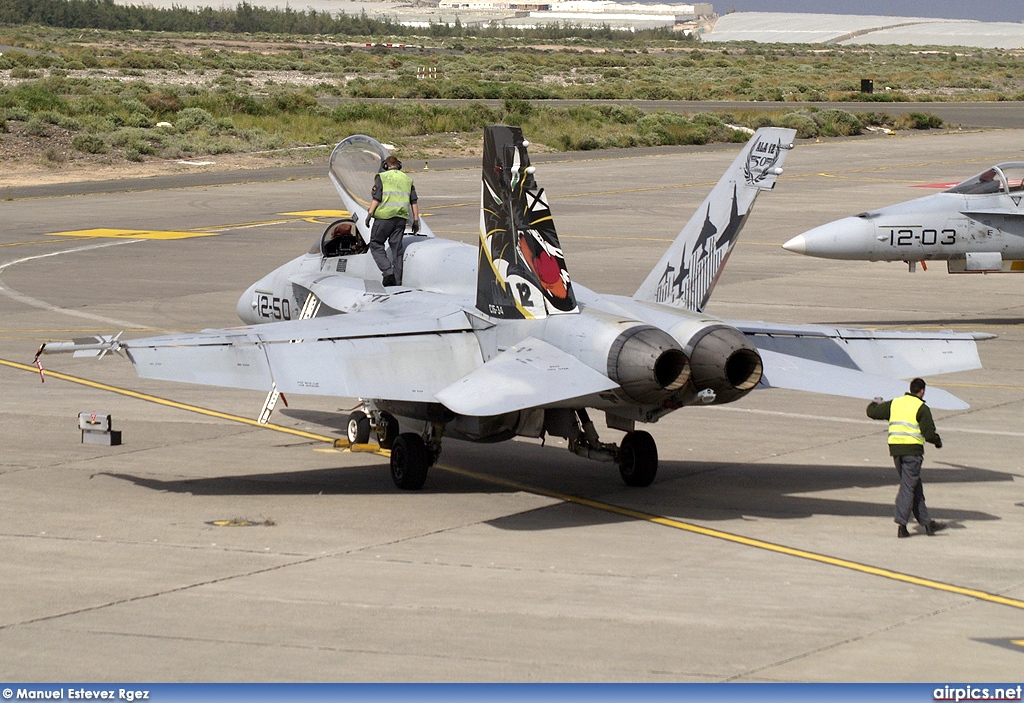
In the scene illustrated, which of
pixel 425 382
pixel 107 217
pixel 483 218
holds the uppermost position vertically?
pixel 483 218

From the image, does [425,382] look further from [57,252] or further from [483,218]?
[57,252]

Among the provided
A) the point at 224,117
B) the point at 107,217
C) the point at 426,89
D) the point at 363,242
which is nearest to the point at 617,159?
the point at 224,117

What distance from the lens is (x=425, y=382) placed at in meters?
Answer: 14.2

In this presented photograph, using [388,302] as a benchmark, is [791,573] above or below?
below

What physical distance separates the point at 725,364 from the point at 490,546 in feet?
8.73

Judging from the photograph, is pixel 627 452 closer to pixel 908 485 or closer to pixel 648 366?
pixel 648 366

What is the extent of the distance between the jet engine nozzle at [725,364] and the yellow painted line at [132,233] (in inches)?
1051

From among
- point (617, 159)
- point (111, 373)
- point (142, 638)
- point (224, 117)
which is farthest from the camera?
point (224, 117)

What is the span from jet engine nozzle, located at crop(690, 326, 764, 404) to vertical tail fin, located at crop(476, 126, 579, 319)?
62.3 inches

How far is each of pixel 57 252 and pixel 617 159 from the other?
30.3m

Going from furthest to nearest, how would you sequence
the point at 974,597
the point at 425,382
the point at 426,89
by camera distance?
1. the point at 426,89
2. the point at 425,382
3. the point at 974,597

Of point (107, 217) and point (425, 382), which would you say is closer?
point (425, 382)

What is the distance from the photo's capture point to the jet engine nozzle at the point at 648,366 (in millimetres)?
12750

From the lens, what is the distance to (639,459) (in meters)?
14.9
